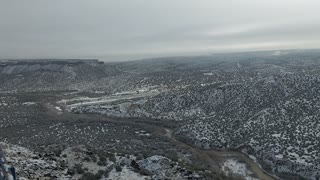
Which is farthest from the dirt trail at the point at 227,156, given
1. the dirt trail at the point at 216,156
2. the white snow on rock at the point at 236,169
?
the white snow on rock at the point at 236,169

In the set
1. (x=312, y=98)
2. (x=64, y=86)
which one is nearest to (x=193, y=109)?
(x=312, y=98)

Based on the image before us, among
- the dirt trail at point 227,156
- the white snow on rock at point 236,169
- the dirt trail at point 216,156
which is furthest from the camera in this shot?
the dirt trail at point 216,156

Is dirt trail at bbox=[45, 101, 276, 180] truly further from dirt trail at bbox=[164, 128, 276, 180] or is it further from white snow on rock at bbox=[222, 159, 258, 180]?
white snow on rock at bbox=[222, 159, 258, 180]

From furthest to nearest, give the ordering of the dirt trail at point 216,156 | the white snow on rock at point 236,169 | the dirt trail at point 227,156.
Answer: the dirt trail at point 216,156 < the dirt trail at point 227,156 < the white snow on rock at point 236,169

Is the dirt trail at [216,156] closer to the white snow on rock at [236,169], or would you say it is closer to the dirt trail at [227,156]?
the dirt trail at [227,156]

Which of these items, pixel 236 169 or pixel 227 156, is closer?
pixel 236 169

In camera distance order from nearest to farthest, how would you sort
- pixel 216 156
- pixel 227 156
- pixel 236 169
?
1. pixel 236 169
2. pixel 216 156
3. pixel 227 156

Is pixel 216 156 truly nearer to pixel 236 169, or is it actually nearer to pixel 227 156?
pixel 227 156

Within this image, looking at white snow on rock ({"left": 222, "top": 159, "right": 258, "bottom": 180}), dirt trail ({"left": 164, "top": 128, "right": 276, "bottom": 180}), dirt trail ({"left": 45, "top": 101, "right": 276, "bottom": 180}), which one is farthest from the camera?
dirt trail ({"left": 45, "top": 101, "right": 276, "bottom": 180})

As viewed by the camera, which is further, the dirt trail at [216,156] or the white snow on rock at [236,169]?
the dirt trail at [216,156]

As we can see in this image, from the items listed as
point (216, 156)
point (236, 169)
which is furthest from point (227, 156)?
point (236, 169)

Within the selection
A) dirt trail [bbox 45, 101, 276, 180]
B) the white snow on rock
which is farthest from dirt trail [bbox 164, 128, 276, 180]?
the white snow on rock
